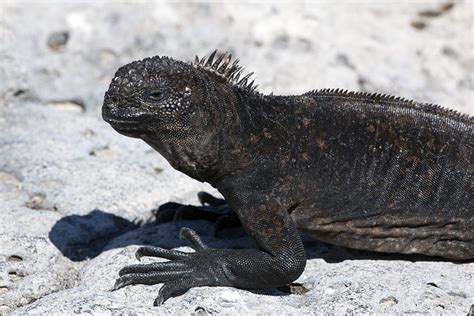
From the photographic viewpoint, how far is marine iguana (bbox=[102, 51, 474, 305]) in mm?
4051

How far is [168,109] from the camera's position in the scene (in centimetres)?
401

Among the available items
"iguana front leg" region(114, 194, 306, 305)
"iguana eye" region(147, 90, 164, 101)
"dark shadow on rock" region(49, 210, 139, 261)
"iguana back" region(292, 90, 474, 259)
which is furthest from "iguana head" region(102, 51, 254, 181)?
"dark shadow on rock" region(49, 210, 139, 261)

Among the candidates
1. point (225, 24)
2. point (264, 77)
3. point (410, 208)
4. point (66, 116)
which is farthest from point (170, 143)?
point (225, 24)

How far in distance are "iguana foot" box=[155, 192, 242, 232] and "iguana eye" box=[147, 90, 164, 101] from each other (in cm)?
104

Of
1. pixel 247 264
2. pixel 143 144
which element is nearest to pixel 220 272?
pixel 247 264

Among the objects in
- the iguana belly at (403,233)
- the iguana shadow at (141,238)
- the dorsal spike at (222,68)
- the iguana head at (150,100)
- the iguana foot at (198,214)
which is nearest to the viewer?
the iguana head at (150,100)

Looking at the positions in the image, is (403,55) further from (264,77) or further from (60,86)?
(60,86)

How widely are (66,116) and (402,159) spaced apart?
2.69 metres

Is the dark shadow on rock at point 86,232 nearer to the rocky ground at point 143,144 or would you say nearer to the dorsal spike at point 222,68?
the rocky ground at point 143,144

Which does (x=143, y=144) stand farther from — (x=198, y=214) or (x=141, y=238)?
(x=141, y=238)

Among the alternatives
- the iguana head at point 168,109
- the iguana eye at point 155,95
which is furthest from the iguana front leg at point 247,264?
the iguana eye at point 155,95

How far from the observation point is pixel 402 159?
438 centimetres

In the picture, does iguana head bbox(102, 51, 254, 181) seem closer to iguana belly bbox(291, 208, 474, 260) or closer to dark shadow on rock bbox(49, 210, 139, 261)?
iguana belly bbox(291, 208, 474, 260)

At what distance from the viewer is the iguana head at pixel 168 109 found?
13.2 feet
